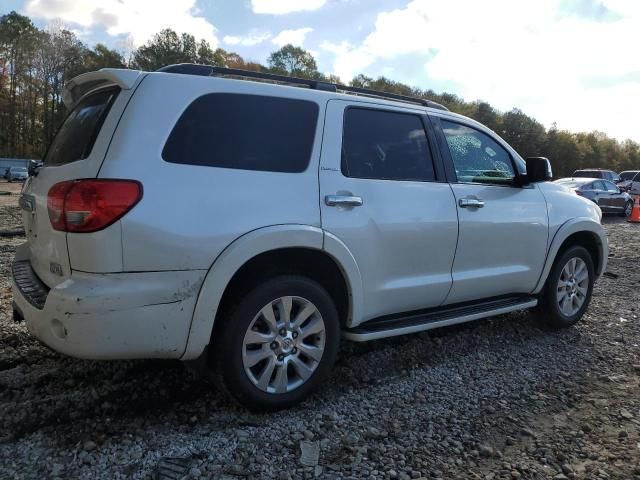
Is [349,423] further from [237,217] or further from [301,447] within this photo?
[237,217]

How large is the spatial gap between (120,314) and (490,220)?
2.78 meters

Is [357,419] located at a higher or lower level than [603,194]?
lower

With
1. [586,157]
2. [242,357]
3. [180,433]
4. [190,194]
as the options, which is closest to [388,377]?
[242,357]

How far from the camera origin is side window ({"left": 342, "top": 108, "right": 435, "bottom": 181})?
338 centimetres

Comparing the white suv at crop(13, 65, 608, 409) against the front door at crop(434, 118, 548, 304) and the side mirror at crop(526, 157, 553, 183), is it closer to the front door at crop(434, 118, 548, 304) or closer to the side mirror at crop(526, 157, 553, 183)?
the front door at crop(434, 118, 548, 304)

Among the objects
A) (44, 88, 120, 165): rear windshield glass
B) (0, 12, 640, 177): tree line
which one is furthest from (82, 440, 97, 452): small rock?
(0, 12, 640, 177): tree line

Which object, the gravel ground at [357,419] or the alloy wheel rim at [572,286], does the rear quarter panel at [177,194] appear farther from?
the alloy wheel rim at [572,286]

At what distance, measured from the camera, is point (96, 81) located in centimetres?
318

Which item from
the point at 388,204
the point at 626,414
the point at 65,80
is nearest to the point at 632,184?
the point at 626,414

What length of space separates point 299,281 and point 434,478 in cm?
123

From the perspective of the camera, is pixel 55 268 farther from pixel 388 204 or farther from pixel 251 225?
pixel 388 204

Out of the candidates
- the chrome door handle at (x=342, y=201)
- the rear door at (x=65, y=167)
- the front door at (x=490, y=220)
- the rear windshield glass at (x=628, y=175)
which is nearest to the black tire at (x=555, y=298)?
the front door at (x=490, y=220)

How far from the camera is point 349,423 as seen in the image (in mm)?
2996

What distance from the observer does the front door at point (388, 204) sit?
10.5 ft
